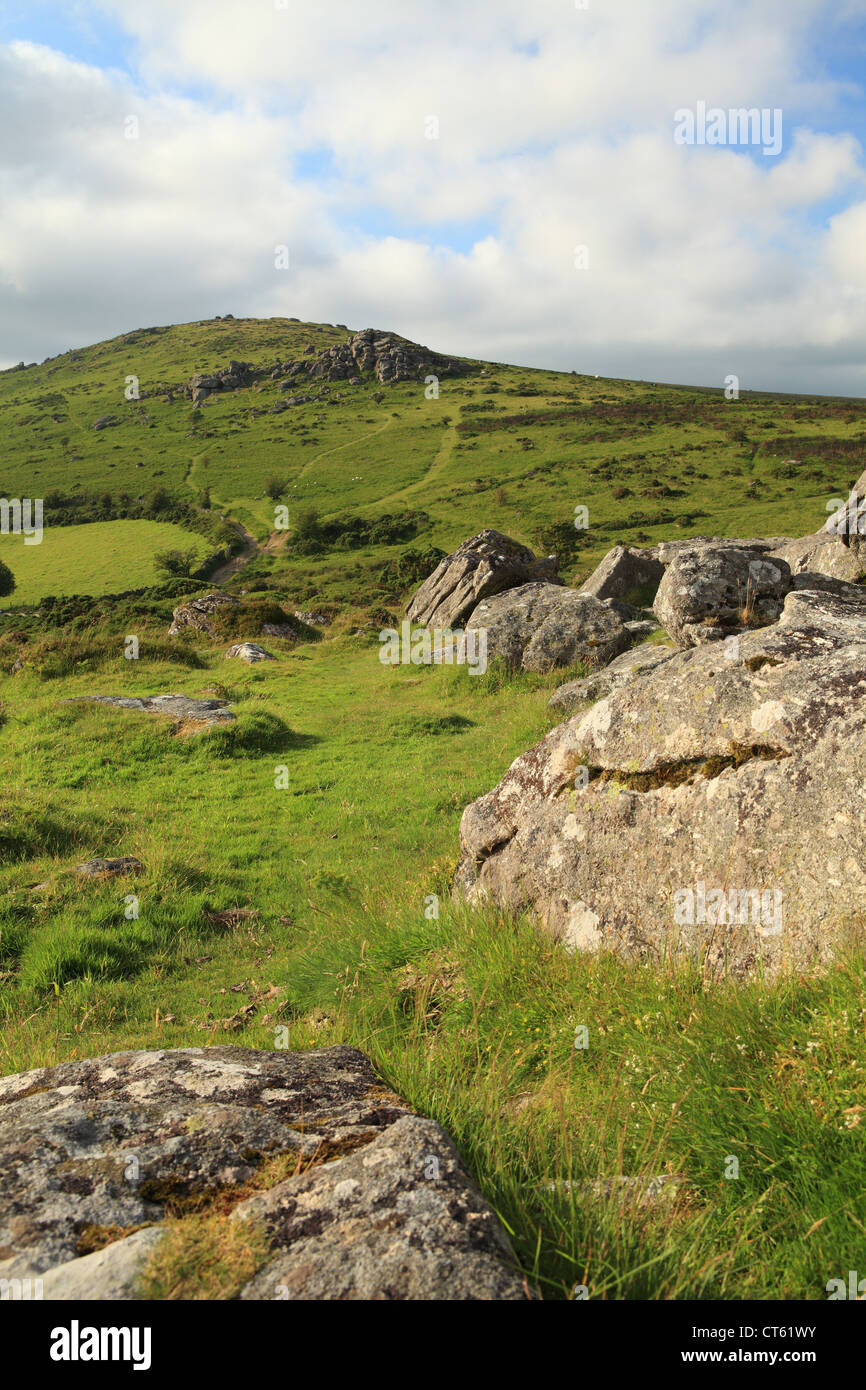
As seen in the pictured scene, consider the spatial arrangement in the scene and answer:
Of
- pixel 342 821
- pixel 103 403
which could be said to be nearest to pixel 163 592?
pixel 342 821

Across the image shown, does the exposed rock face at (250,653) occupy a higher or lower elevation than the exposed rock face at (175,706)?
higher

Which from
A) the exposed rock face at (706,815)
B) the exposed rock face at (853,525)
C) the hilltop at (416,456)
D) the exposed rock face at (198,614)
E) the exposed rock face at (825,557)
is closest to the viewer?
the exposed rock face at (706,815)

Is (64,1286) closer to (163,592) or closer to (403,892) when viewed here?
(403,892)

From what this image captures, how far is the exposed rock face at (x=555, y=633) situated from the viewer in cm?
2306

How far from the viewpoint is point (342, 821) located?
43.6ft

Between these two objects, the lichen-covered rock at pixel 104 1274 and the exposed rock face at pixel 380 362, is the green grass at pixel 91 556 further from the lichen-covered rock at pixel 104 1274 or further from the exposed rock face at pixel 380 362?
the exposed rock face at pixel 380 362

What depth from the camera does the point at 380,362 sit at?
606ft

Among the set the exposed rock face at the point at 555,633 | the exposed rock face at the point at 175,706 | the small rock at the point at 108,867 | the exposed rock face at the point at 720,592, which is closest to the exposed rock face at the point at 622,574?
the exposed rock face at the point at 555,633

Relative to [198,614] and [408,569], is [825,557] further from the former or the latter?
[408,569]

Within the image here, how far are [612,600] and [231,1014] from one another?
2195 cm

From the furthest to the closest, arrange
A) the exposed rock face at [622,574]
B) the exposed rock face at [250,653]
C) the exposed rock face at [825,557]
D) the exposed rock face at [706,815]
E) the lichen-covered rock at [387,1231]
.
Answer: the exposed rock face at [250,653] < the exposed rock face at [622,574] < the exposed rock face at [825,557] < the exposed rock face at [706,815] < the lichen-covered rock at [387,1231]

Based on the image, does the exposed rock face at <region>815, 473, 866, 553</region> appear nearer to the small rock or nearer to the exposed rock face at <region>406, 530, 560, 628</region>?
the exposed rock face at <region>406, 530, 560, 628</region>

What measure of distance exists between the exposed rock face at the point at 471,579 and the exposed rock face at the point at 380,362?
15892cm

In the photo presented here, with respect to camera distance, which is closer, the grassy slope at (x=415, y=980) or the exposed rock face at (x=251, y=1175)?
the exposed rock face at (x=251, y=1175)
